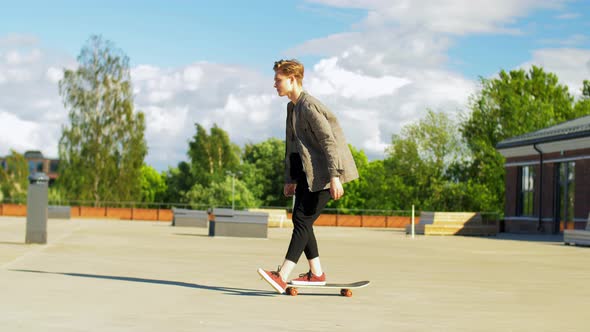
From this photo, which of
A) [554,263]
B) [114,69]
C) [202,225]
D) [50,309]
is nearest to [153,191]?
[114,69]

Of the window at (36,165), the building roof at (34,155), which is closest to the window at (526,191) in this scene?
the window at (36,165)

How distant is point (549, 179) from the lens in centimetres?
4119

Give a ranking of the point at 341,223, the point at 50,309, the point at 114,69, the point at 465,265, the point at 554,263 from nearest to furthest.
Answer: the point at 50,309 < the point at 465,265 < the point at 554,263 < the point at 341,223 < the point at 114,69

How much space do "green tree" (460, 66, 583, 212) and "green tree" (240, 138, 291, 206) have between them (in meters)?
26.7

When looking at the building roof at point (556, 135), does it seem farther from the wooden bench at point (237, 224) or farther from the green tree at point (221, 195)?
the green tree at point (221, 195)

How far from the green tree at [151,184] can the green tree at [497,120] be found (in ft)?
207


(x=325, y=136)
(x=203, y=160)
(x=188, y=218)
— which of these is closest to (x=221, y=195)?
(x=203, y=160)

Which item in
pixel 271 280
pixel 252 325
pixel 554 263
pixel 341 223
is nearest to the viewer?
pixel 252 325

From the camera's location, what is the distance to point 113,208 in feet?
219

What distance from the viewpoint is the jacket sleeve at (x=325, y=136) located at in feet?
26.1

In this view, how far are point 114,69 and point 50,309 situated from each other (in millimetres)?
64303

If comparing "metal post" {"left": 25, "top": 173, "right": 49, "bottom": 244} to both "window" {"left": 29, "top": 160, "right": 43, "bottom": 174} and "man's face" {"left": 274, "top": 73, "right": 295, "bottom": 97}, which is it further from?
"window" {"left": 29, "top": 160, "right": 43, "bottom": 174}

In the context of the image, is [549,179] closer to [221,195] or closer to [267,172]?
[221,195]

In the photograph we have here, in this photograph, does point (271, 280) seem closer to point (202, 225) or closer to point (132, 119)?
point (202, 225)
